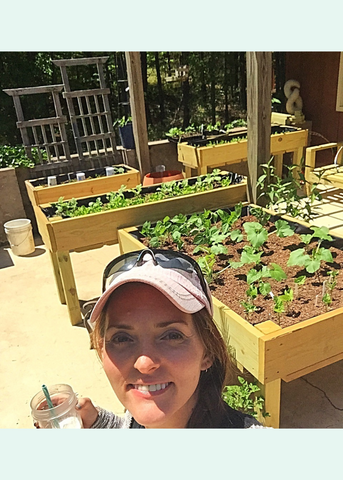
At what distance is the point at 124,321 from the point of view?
897 mm

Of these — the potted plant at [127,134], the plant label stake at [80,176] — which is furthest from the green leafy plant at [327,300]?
the potted plant at [127,134]

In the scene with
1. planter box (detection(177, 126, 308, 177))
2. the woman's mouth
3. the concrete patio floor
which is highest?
the woman's mouth

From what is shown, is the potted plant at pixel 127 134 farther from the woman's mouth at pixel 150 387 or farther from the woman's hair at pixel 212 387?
the woman's mouth at pixel 150 387

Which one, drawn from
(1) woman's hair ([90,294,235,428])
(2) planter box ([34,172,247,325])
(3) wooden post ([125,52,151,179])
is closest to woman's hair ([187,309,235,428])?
(1) woman's hair ([90,294,235,428])

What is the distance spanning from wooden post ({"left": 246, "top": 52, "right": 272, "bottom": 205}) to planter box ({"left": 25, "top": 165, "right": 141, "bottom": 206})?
1.35m

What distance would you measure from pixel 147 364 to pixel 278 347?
89 cm

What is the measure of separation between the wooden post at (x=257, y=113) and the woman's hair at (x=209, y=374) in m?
2.08

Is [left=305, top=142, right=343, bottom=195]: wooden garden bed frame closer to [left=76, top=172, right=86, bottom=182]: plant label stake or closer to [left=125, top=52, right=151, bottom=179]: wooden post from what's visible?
[left=125, top=52, right=151, bottom=179]: wooden post

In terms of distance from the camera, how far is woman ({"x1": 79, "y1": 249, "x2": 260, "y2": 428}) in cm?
89

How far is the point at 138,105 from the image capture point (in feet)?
12.1

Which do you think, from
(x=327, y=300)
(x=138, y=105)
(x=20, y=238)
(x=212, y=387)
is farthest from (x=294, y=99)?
(x=212, y=387)

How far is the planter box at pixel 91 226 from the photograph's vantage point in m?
2.83
